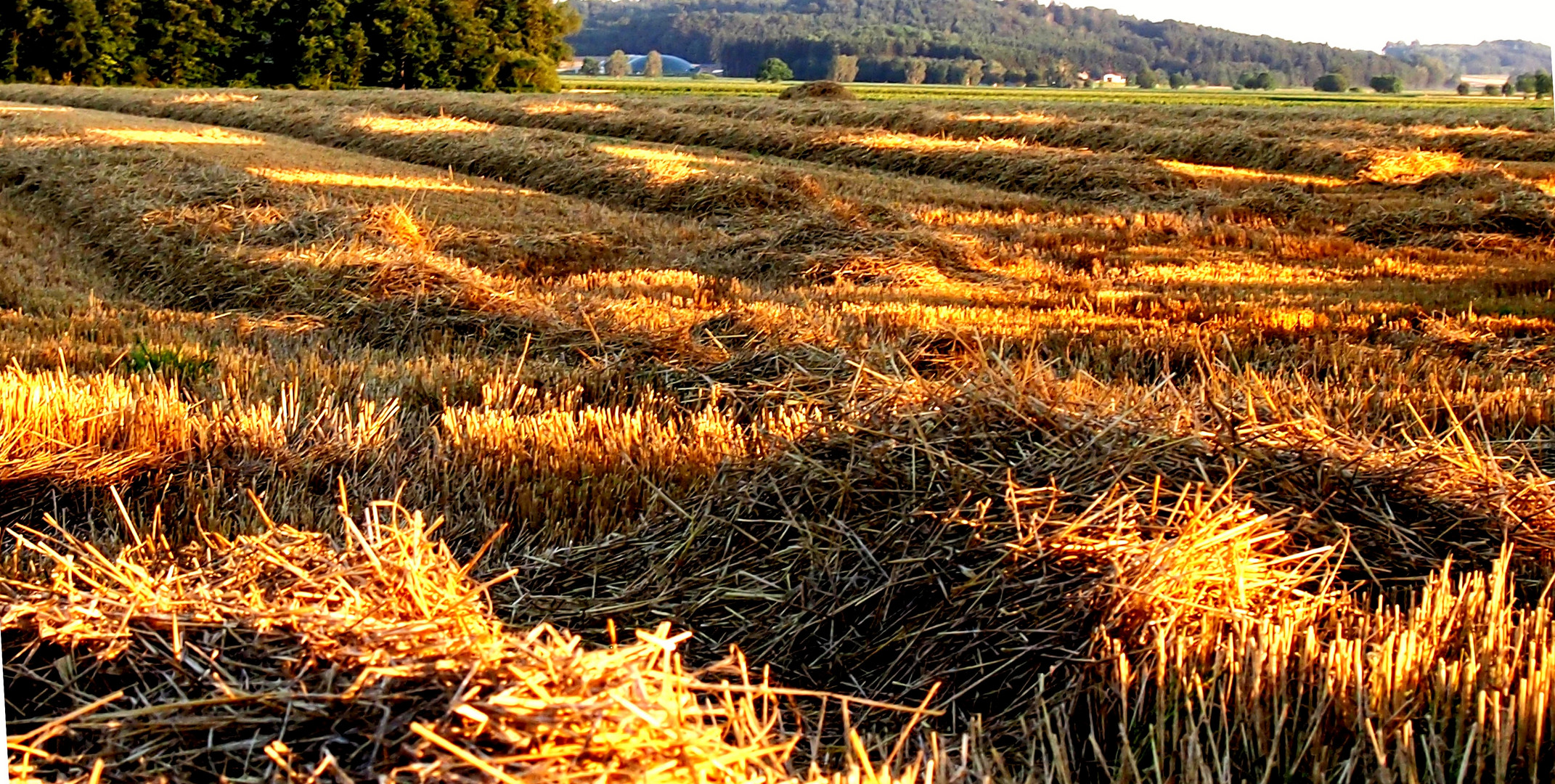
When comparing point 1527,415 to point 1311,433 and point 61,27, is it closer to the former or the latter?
point 1311,433

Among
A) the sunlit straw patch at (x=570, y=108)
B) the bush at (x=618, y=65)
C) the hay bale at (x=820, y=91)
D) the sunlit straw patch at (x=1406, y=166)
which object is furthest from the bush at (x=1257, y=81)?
the sunlit straw patch at (x=1406, y=166)

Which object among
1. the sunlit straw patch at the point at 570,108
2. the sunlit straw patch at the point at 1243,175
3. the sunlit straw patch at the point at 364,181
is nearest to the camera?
the sunlit straw patch at the point at 364,181

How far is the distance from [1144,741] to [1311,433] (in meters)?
1.73

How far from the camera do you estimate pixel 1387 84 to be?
63750 mm

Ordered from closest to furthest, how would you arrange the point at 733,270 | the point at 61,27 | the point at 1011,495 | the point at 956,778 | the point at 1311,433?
the point at 956,778 → the point at 1011,495 → the point at 1311,433 → the point at 733,270 → the point at 61,27

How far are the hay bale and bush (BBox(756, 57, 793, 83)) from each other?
25069 mm

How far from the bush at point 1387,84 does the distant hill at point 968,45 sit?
918 millimetres

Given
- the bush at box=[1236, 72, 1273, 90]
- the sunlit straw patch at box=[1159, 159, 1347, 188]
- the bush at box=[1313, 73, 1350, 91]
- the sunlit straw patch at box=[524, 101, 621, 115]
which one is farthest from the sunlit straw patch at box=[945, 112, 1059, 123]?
the bush at box=[1313, 73, 1350, 91]

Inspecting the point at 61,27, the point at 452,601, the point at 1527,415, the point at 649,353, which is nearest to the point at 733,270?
the point at 649,353

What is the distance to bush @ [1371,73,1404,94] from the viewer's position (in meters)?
61.2

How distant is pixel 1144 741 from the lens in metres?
2.93

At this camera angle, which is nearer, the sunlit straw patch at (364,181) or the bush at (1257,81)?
the sunlit straw patch at (364,181)

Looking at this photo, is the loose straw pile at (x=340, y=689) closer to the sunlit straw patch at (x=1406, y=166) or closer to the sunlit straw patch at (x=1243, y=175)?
the sunlit straw patch at (x=1243, y=175)

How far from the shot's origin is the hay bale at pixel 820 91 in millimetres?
35812
